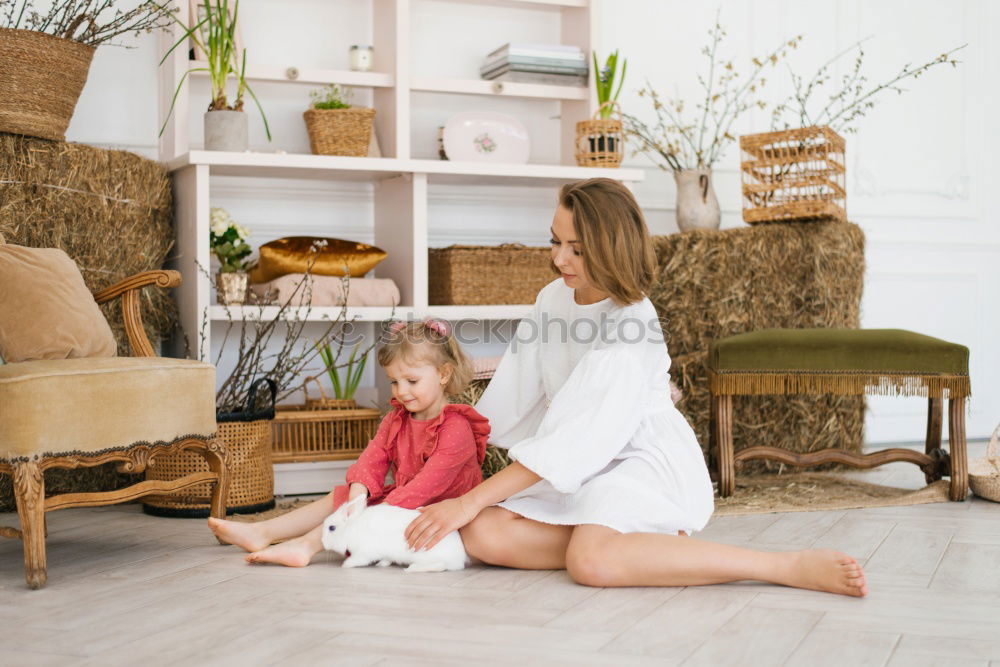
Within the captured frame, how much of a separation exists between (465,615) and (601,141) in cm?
209

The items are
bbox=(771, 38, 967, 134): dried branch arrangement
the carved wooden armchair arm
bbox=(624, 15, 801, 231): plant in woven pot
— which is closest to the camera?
the carved wooden armchair arm

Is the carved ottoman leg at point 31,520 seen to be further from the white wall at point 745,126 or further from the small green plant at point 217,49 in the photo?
the white wall at point 745,126

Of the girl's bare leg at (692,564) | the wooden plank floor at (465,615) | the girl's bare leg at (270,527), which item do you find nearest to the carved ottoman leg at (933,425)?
the wooden plank floor at (465,615)

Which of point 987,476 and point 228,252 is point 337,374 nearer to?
point 228,252

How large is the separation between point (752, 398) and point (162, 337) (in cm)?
182

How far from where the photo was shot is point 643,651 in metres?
1.53

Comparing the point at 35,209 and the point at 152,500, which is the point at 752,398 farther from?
the point at 35,209

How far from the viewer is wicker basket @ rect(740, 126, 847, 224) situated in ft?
11.1

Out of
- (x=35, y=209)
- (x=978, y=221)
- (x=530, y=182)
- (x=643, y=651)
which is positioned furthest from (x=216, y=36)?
(x=978, y=221)

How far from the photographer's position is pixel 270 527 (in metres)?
2.22

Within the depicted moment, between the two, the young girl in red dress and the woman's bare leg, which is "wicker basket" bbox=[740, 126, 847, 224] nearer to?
the young girl in red dress

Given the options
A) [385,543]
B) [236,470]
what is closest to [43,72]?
[236,470]

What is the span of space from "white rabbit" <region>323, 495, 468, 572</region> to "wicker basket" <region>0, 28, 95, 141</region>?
1460mm

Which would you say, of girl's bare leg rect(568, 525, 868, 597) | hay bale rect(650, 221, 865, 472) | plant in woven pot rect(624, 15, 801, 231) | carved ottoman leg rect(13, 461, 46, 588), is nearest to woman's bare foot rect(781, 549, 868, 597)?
girl's bare leg rect(568, 525, 868, 597)
